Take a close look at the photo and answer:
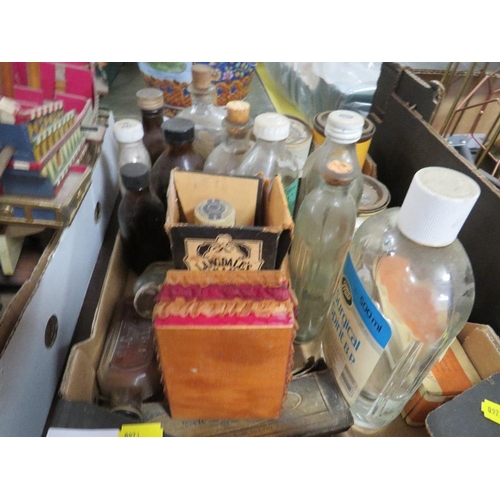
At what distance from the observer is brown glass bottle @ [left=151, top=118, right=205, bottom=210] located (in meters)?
0.47

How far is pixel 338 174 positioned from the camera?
371 millimetres

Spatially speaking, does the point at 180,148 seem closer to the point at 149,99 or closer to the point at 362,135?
the point at 149,99

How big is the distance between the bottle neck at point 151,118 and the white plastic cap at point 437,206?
0.39 meters

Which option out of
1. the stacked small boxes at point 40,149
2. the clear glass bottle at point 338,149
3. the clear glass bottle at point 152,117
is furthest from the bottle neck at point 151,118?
the clear glass bottle at point 338,149

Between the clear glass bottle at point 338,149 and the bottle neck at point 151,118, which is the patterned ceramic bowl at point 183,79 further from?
the clear glass bottle at point 338,149

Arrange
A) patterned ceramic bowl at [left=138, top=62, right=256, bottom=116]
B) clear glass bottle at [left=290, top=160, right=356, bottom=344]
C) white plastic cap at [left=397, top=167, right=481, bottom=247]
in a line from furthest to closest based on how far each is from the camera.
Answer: patterned ceramic bowl at [left=138, top=62, right=256, bottom=116]
clear glass bottle at [left=290, top=160, right=356, bottom=344]
white plastic cap at [left=397, top=167, right=481, bottom=247]

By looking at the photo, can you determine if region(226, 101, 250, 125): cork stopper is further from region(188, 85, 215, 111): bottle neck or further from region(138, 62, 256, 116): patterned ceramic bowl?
region(138, 62, 256, 116): patterned ceramic bowl

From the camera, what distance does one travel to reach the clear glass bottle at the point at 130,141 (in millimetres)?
530

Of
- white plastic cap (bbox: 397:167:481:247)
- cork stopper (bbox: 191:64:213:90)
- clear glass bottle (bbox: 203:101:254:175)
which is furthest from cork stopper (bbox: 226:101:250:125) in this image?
white plastic cap (bbox: 397:167:481:247)

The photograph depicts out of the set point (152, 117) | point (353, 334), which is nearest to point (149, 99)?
point (152, 117)

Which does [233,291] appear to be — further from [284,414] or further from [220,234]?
[284,414]

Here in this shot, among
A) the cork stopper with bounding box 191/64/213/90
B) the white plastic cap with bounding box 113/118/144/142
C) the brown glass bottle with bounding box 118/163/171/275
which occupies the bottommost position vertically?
the brown glass bottle with bounding box 118/163/171/275

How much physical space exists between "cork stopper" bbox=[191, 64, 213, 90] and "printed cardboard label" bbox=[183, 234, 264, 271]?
0.32 m

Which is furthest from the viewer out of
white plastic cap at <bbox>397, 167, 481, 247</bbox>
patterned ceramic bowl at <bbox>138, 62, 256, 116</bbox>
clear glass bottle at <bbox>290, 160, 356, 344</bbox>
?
patterned ceramic bowl at <bbox>138, 62, 256, 116</bbox>
